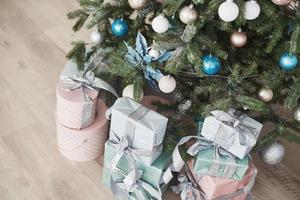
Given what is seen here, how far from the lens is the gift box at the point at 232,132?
1.25m

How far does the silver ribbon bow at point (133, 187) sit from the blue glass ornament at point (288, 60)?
56 centimetres

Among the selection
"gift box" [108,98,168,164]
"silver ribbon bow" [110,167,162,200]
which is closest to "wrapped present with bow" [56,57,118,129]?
"gift box" [108,98,168,164]

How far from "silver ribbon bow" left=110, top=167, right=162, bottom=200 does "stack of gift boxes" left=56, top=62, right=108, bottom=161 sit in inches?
6.9

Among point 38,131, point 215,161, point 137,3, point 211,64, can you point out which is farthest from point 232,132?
point 38,131

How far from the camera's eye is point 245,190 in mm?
1401

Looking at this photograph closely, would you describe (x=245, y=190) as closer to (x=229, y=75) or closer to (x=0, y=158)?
(x=229, y=75)

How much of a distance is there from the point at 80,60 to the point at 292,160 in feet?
3.14

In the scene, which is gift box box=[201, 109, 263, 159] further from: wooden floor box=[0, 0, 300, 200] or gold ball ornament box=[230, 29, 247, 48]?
wooden floor box=[0, 0, 300, 200]

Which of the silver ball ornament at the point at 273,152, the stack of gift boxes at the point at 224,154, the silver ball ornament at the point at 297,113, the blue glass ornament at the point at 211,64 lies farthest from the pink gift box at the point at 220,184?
the blue glass ornament at the point at 211,64

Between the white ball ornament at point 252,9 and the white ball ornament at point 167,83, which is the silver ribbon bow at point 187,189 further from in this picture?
the white ball ornament at point 252,9

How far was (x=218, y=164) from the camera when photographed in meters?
1.29

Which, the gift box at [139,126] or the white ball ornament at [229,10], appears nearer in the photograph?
the white ball ornament at [229,10]

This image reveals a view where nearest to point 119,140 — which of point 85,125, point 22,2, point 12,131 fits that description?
point 85,125

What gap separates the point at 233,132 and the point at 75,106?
20.6 inches
